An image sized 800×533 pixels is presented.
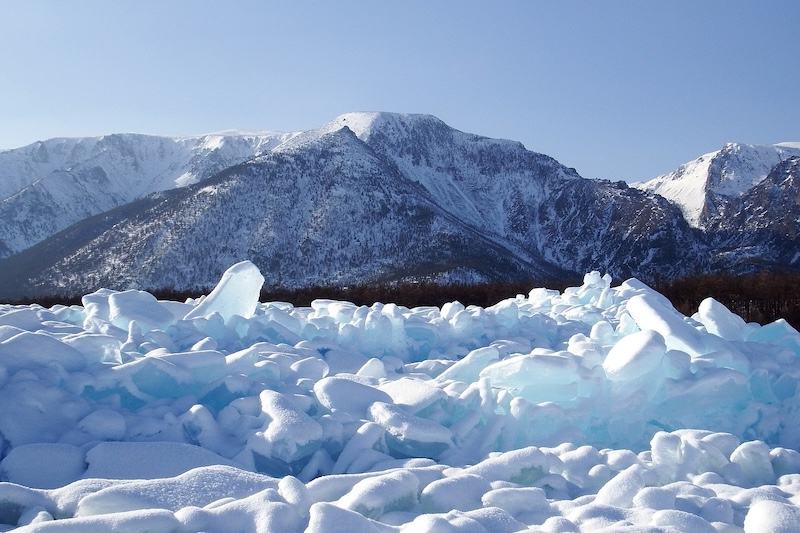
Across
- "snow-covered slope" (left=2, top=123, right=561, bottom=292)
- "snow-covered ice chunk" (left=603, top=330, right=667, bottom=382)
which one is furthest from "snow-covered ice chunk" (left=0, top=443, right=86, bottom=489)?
"snow-covered slope" (left=2, top=123, right=561, bottom=292)

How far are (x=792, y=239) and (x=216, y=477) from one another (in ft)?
688

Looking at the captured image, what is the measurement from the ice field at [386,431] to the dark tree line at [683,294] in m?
12.2

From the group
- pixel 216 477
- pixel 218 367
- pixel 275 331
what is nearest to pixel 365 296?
pixel 275 331

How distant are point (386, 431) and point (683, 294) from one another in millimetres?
21012

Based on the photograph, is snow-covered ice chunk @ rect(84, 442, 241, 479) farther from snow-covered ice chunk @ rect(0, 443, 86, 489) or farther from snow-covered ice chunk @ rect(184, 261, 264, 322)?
snow-covered ice chunk @ rect(184, 261, 264, 322)

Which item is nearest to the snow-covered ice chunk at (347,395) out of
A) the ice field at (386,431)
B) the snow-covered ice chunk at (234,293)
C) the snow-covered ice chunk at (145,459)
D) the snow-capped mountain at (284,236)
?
the ice field at (386,431)

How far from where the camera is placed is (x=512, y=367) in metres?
7.71

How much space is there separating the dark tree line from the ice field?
40.1 feet

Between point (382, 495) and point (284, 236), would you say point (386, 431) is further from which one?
point (284, 236)

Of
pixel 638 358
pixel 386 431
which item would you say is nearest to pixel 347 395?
pixel 386 431

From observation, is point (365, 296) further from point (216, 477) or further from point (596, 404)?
point (216, 477)

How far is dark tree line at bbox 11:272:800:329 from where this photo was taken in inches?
840

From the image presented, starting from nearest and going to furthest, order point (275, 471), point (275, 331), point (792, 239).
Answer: point (275, 471) → point (275, 331) → point (792, 239)

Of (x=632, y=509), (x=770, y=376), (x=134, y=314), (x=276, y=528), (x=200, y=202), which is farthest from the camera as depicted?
(x=200, y=202)
